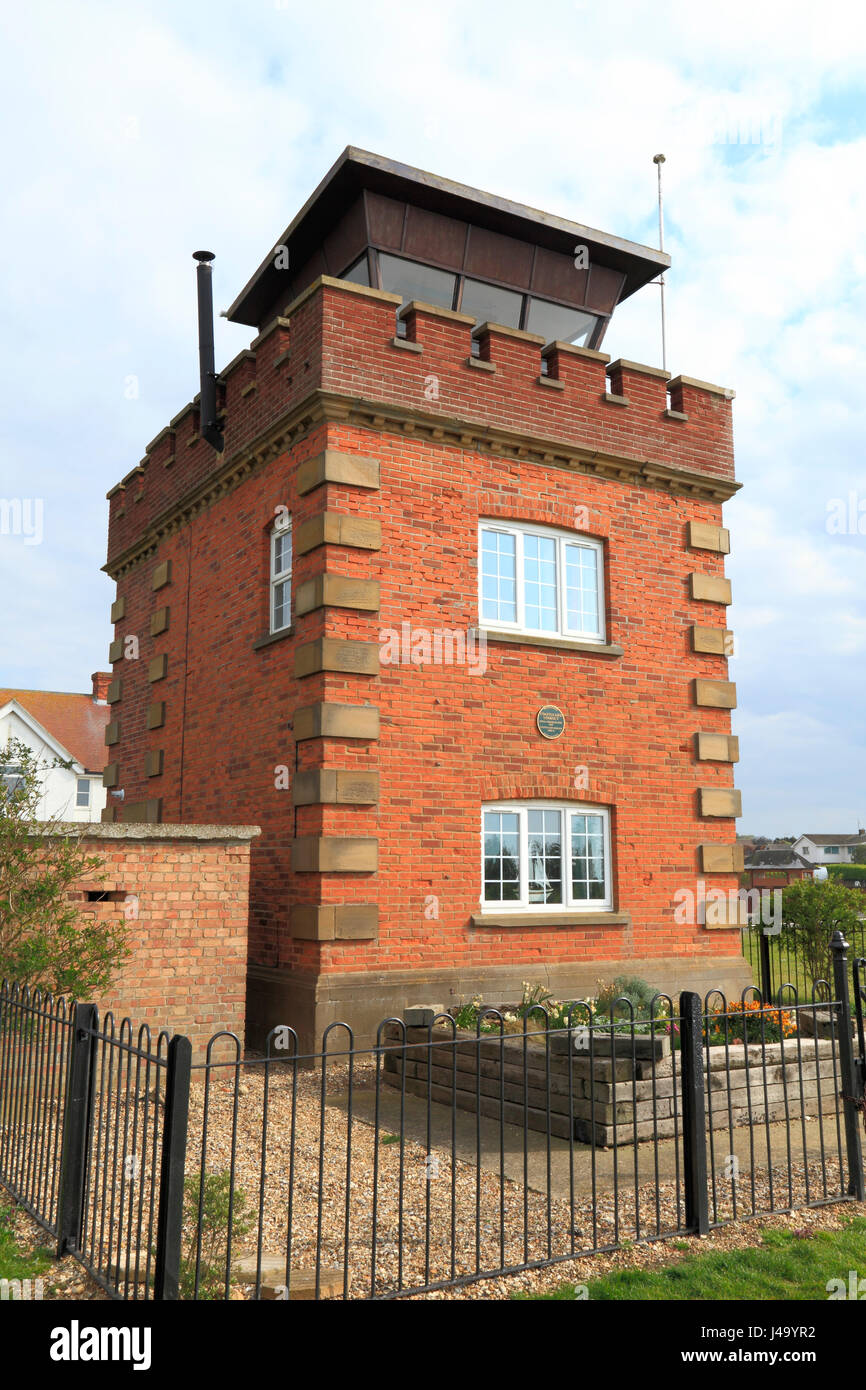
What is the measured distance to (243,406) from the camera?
1368cm

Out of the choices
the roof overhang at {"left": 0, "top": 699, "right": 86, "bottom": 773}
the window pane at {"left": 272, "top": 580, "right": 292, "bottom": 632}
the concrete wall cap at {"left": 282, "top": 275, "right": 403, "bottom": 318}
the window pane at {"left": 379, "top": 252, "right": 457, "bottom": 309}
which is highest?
the window pane at {"left": 379, "top": 252, "right": 457, "bottom": 309}

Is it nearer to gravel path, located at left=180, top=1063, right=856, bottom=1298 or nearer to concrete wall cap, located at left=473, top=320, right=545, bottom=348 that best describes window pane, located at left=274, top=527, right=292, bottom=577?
concrete wall cap, located at left=473, top=320, right=545, bottom=348

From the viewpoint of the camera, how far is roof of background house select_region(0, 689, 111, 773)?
1583 inches

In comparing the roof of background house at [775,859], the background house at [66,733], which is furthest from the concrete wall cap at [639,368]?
the roof of background house at [775,859]

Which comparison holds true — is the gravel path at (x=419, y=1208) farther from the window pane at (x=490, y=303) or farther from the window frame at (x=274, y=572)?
the window pane at (x=490, y=303)

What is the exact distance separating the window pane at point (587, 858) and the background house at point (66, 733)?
28904 mm

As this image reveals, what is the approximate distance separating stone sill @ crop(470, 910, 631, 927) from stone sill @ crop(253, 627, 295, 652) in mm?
3904

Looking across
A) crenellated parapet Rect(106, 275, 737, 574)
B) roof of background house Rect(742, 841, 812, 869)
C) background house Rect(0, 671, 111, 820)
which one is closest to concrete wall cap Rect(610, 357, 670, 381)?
crenellated parapet Rect(106, 275, 737, 574)

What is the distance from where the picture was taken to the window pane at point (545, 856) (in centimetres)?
1244

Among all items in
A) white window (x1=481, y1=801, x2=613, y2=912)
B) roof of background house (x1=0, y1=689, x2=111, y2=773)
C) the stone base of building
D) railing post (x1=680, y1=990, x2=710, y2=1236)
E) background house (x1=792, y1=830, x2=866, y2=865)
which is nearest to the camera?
railing post (x1=680, y1=990, x2=710, y2=1236)

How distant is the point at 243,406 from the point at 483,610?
4.35m

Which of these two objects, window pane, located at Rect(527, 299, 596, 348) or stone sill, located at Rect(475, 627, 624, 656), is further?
window pane, located at Rect(527, 299, 596, 348)

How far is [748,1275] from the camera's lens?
17.4 ft
